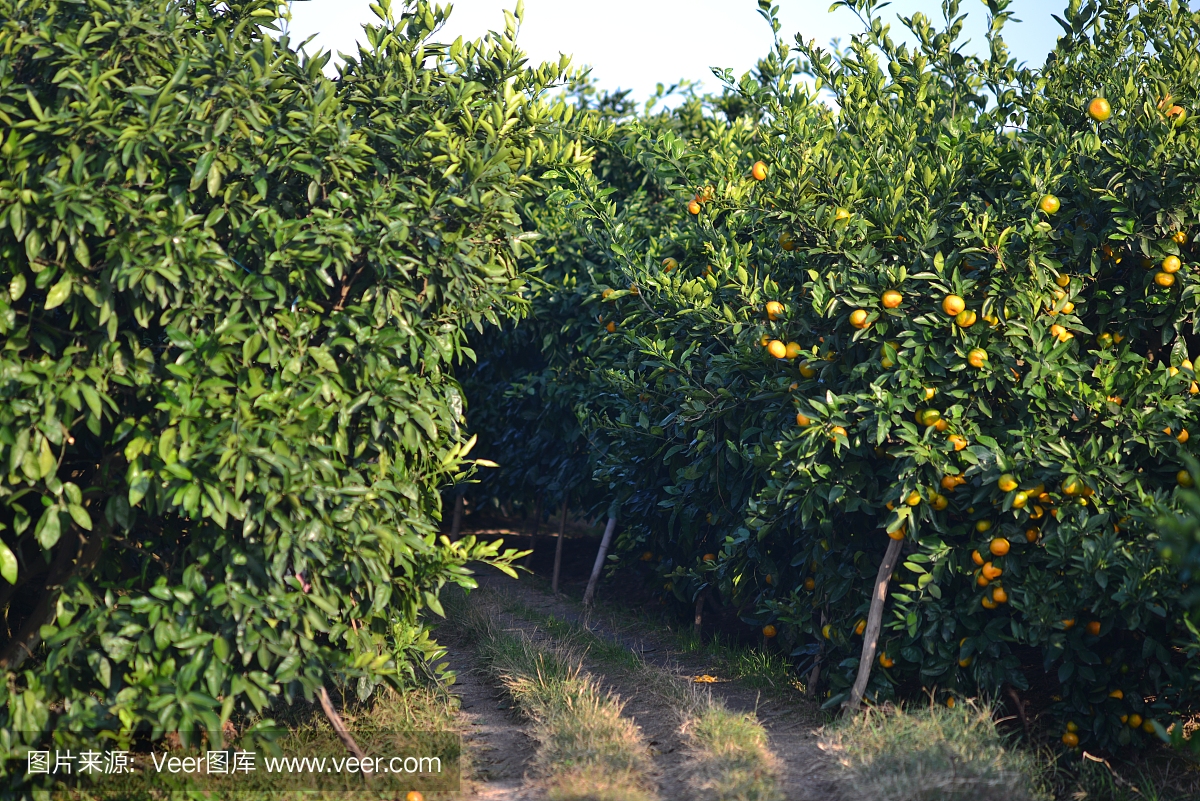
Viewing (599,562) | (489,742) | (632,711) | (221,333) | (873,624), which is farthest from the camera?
(599,562)

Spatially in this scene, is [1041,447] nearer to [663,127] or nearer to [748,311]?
[748,311]


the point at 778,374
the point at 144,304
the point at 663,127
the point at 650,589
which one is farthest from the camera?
the point at 663,127

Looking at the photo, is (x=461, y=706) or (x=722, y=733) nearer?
(x=722, y=733)

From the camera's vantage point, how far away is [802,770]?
12.9 feet

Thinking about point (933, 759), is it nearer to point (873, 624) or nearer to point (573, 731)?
point (873, 624)

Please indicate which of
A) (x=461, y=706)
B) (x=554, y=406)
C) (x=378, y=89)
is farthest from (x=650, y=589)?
(x=378, y=89)

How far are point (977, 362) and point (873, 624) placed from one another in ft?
4.28

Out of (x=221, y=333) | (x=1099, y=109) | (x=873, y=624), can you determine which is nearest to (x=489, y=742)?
(x=873, y=624)

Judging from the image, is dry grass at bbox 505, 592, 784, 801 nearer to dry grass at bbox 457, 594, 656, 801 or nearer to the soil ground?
the soil ground

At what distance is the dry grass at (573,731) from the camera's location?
3770 millimetres

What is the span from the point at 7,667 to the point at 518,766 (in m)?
2.17

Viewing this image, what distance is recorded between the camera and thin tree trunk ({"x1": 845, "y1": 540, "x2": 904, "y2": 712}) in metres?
4.30

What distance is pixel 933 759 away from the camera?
11.6 ft

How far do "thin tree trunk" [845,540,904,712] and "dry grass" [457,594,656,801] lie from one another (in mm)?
1028
